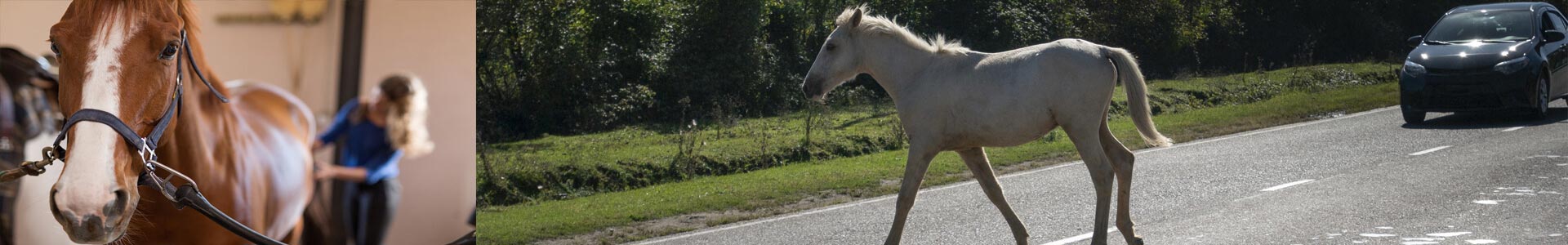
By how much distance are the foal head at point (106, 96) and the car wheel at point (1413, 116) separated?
4421 millimetres

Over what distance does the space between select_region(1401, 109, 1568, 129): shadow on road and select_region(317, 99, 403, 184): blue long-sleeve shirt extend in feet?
13.2

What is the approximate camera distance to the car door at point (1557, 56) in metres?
4.25

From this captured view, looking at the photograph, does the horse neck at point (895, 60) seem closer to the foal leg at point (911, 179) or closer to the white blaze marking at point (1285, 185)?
the foal leg at point (911, 179)

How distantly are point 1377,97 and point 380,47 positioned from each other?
3.90 m

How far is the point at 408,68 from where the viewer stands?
3.94 m

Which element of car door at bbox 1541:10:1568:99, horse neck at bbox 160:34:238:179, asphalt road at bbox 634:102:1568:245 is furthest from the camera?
car door at bbox 1541:10:1568:99

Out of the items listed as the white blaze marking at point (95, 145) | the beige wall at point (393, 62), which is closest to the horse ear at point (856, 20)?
the beige wall at point (393, 62)

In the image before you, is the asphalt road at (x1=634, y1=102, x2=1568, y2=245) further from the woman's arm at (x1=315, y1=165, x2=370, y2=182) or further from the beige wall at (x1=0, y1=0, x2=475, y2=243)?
the woman's arm at (x1=315, y1=165, x2=370, y2=182)

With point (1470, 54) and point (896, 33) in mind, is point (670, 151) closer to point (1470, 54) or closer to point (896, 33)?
point (896, 33)

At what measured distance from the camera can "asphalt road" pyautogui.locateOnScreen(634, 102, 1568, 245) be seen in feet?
13.4

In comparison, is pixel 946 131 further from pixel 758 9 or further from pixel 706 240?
pixel 758 9

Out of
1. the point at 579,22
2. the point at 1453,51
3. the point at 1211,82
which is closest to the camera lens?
the point at 1453,51

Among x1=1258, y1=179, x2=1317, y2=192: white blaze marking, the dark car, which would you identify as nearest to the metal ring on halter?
x1=1258, y1=179, x2=1317, y2=192: white blaze marking

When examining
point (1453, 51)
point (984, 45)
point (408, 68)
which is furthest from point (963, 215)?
point (408, 68)
